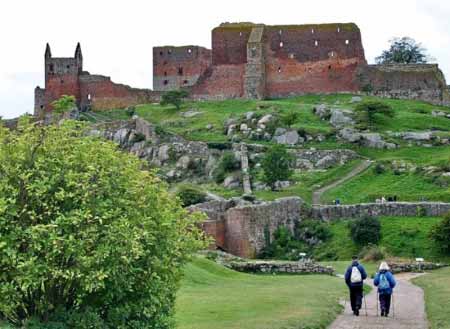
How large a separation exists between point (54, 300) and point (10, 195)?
227cm

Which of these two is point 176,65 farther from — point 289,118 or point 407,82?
point 289,118

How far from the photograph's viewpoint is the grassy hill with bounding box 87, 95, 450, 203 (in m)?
63.9

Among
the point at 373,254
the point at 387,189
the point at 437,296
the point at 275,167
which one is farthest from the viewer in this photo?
the point at 275,167

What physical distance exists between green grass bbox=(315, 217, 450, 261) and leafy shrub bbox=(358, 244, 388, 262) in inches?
61.8

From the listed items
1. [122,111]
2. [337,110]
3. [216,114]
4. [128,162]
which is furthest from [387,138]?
[128,162]

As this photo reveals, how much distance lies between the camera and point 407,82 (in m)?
98.5

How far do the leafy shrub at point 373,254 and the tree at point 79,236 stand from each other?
2749 centimetres

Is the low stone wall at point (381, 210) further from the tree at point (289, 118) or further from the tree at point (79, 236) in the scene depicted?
the tree at point (79, 236)

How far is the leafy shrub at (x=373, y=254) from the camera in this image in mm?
46938

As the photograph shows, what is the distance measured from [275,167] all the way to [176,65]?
43628 mm

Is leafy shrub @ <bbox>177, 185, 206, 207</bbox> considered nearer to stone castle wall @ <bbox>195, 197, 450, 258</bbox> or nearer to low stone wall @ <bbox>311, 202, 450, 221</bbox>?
stone castle wall @ <bbox>195, 197, 450, 258</bbox>

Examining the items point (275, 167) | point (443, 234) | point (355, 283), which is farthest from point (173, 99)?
point (355, 283)

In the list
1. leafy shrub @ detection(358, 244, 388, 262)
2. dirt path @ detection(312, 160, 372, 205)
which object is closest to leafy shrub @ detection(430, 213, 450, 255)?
leafy shrub @ detection(358, 244, 388, 262)

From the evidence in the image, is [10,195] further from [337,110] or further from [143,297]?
[337,110]
